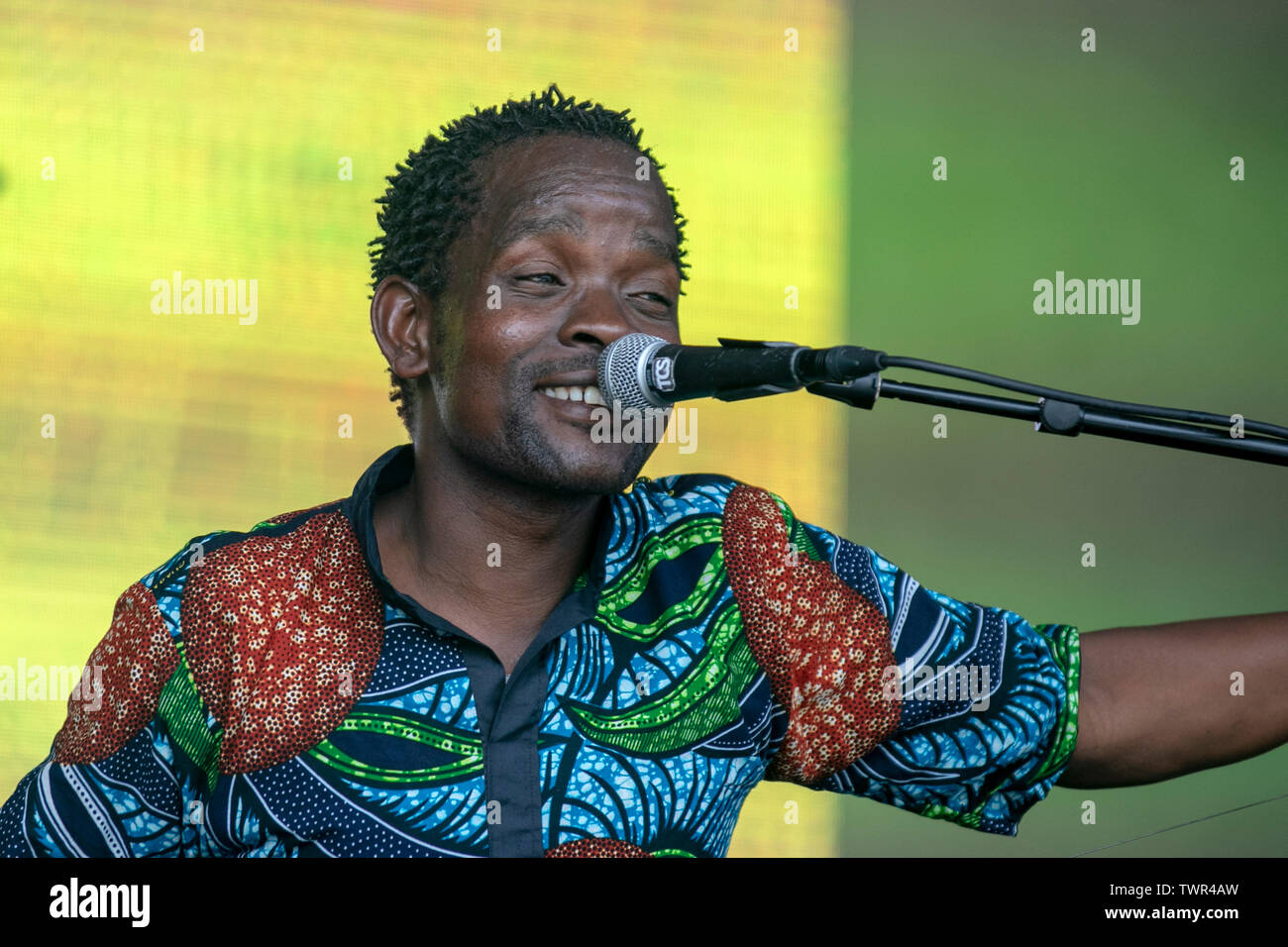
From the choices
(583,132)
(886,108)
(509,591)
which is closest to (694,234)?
(886,108)

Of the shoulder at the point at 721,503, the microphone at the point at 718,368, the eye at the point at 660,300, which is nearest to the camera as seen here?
the microphone at the point at 718,368

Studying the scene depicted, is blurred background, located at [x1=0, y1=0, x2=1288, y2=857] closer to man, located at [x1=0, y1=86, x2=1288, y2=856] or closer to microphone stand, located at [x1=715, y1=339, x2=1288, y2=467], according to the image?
man, located at [x1=0, y1=86, x2=1288, y2=856]

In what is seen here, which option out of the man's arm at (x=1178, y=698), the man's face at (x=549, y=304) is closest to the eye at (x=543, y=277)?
the man's face at (x=549, y=304)

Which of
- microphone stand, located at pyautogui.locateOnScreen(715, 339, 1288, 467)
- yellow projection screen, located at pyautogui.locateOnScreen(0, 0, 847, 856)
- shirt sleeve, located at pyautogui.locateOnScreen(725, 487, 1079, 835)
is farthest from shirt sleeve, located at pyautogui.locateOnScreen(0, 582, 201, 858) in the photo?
yellow projection screen, located at pyautogui.locateOnScreen(0, 0, 847, 856)

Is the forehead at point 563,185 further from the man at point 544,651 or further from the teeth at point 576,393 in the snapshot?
the teeth at point 576,393

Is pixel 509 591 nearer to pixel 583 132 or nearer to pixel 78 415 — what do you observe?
pixel 583 132

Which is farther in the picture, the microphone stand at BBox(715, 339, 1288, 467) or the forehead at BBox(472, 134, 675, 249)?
the forehead at BBox(472, 134, 675, 249)

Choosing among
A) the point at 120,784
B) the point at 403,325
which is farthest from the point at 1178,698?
the point at 120,784

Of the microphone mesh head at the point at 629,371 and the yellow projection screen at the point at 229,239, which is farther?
the yellow projection screen at the point at 229,239

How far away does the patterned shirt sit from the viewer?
1.57 m

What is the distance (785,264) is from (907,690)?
1433mm

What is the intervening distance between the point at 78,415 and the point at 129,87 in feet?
2.01

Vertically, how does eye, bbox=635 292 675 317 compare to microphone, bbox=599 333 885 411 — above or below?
above

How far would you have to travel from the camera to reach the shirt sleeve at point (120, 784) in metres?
1.60
